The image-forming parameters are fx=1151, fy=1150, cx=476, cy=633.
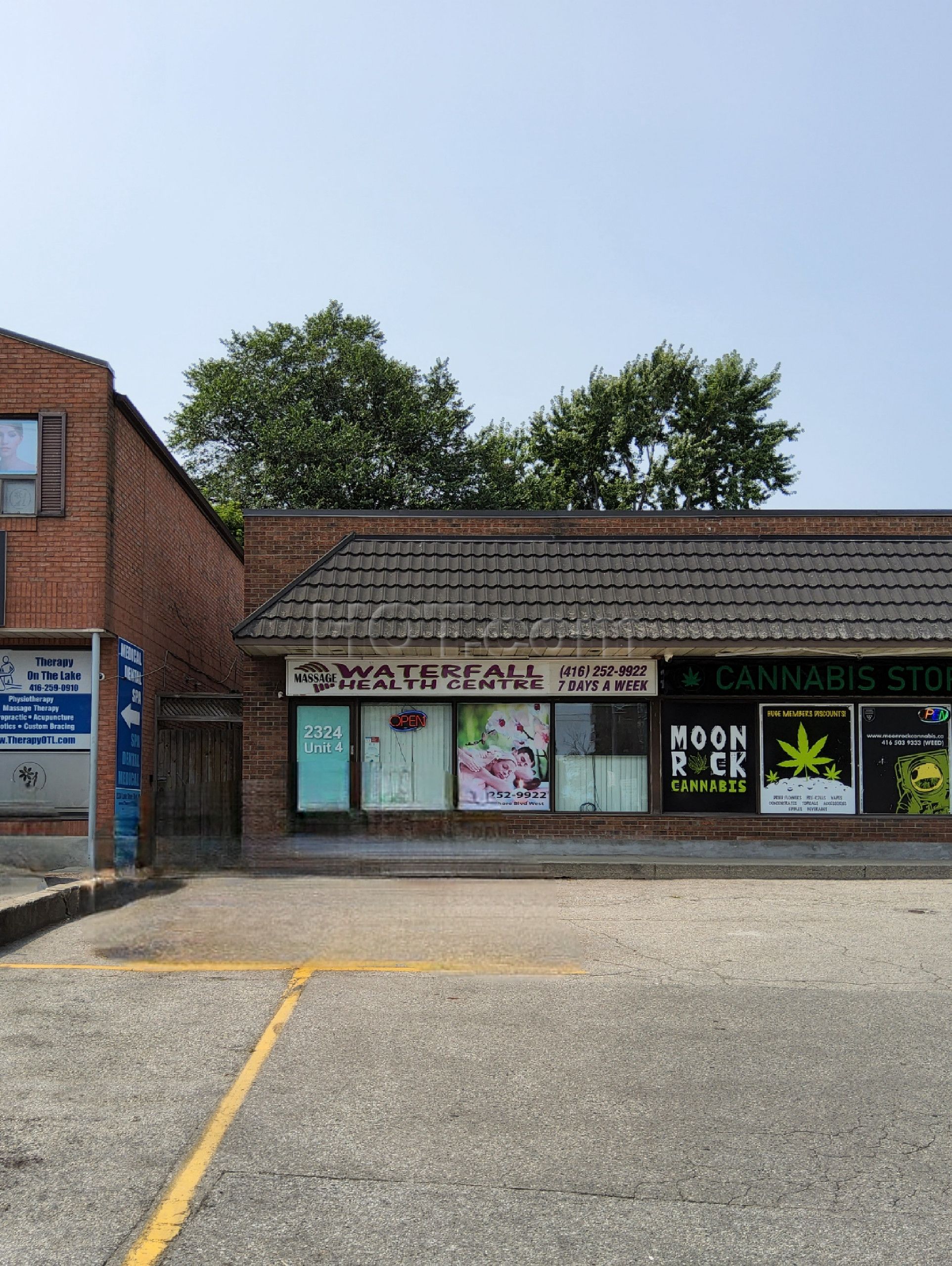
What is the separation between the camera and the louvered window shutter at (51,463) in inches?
584

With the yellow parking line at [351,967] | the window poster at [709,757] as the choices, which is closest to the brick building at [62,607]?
the yellow parking line at [351,967]

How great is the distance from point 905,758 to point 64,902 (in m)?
11.3

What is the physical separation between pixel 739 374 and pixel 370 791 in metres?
25.8

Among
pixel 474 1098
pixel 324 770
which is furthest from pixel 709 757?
pixel 474 1098

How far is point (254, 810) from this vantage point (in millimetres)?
15992

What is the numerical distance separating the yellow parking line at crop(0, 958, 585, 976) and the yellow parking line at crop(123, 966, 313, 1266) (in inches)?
74.4

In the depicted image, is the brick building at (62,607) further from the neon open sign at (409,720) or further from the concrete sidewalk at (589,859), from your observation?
the neon open sign at (409,720)

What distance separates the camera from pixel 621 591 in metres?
15.9

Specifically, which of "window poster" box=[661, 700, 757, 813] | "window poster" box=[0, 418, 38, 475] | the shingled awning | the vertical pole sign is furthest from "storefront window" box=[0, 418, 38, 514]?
"window poster" box=[661, 700, 757, 813]

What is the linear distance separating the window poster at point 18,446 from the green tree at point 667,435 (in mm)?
23546

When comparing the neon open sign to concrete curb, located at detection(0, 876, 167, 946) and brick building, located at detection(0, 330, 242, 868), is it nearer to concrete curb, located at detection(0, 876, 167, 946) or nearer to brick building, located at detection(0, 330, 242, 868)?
brick building, located at detection(0, 330, 242, 868)

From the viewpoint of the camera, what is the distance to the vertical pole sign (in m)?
15.2

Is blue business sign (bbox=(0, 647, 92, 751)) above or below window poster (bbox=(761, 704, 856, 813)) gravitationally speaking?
above

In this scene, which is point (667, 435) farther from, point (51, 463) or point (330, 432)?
point (51, 463)
